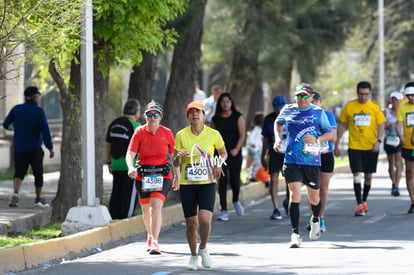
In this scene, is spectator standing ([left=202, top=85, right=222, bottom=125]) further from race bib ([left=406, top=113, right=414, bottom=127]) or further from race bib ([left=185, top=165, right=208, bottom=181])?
race bib ([left=185, top=165, right=208, bottom=181])

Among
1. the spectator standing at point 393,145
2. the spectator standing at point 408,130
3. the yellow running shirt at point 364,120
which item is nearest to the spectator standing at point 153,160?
the yellow running shirt at point 364,120

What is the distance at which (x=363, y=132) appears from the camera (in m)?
16.6

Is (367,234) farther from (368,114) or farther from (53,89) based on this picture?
(53,89)

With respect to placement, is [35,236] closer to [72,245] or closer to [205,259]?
[72,245]

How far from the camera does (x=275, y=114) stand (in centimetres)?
1681

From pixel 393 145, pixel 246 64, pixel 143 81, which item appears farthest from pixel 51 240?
pixel 246 64

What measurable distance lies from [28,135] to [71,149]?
1.70m

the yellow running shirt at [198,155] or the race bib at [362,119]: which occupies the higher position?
the race bib at [362,119]

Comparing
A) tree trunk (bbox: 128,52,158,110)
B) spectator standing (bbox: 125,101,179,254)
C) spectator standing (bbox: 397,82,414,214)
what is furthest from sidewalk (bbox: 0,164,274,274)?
spectator standing (bbox: 397,82,414,214)

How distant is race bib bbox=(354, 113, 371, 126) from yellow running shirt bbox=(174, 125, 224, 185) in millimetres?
5138

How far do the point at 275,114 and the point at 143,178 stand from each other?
4198 mm

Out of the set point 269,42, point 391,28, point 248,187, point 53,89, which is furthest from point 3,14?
point 391,28

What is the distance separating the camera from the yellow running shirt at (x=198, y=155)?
1170 cm

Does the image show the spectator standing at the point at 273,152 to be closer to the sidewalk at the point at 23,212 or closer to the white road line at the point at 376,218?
the white road line at the point at 376,218
